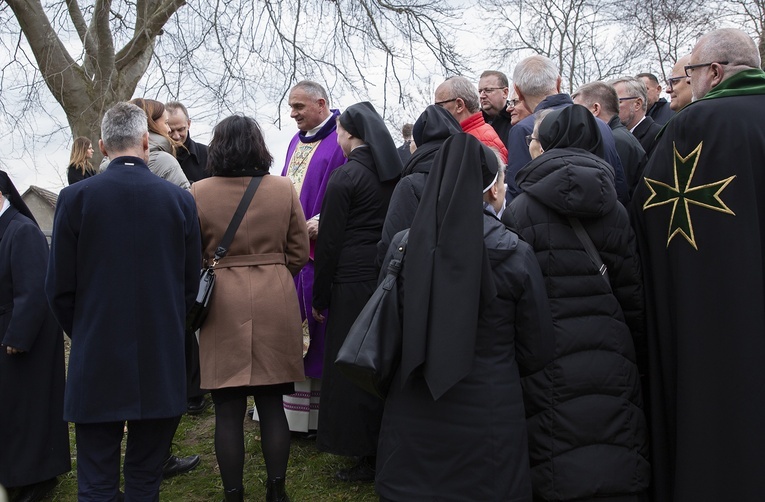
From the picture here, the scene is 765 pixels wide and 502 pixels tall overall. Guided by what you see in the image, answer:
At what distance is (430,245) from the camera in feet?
8.82

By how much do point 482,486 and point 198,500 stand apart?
2.12 metres

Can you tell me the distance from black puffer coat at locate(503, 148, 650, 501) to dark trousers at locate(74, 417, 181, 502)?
179 centimetres

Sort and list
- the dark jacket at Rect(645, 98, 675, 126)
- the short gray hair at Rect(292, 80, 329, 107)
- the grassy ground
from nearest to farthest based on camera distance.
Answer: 1. the grassy ground
2. the short gray hair at Rect(292, 80, 329, 107)
3. the dark jacket at Rect(645, 98, 675, 126)

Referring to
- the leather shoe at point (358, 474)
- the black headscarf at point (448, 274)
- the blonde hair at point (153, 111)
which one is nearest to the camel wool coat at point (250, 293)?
the leather shoe at point (358, 474)

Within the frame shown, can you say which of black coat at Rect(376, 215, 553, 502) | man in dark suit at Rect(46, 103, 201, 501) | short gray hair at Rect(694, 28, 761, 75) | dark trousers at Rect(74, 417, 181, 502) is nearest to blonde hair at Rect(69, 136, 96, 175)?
man in dark suit at Rect(46, 103, 201, 501)

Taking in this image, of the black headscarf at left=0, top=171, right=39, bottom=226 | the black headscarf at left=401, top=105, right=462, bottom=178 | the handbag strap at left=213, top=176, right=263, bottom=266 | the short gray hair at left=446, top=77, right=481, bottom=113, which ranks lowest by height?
the handbag strap at left=213, top=176, right=263, bottom=266

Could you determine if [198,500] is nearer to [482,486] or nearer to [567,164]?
[482,486]

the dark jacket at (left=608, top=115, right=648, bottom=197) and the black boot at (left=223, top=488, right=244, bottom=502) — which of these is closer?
the black boot at (left=223, top=488, right=244, bottom=502)

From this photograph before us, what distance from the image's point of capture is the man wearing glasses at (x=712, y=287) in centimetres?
317

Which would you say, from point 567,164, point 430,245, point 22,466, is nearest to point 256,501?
point 22,466

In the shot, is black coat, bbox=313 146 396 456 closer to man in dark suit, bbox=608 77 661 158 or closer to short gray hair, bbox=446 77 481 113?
short gray hair, bbox=446 77 481 113

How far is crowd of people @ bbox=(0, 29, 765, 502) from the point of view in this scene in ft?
8.98

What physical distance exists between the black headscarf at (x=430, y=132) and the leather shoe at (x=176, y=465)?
2.23 m

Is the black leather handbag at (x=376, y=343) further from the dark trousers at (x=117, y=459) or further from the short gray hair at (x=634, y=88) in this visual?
the short gray hair at (x=634, y=88)
